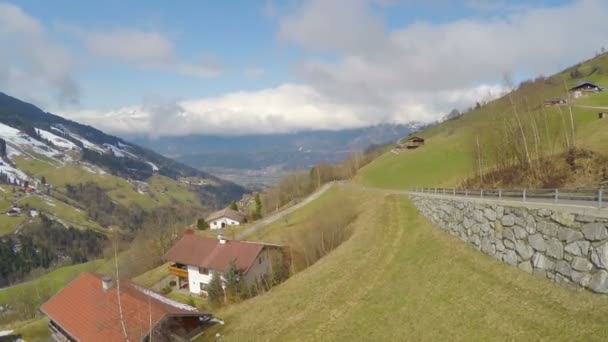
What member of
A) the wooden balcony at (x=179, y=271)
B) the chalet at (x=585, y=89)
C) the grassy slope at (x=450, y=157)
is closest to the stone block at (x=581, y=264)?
the grassy slope at (x=450, y=157)

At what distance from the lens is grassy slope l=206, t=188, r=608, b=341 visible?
1700 centimetres

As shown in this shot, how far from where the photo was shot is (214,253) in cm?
6825

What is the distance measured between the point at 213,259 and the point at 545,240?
178 ft

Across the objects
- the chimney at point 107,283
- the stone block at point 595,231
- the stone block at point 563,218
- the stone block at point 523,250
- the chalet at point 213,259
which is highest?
the stone block at point 563,218

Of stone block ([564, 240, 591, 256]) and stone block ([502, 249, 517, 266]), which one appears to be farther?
stone block ([502, 249, 517, 266])

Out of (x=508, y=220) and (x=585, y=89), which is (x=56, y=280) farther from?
(x=585, y=89)

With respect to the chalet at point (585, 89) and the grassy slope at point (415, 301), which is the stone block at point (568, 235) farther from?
the chalet at point (585, 89)

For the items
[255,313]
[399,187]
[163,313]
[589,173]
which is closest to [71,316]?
[163,313]

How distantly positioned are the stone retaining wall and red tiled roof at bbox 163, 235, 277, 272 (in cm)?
3906

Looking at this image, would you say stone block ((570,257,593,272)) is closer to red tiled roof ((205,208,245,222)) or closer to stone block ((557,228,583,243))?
stone block ((557,228,583,243))

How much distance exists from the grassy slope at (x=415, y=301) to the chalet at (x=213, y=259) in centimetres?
2110

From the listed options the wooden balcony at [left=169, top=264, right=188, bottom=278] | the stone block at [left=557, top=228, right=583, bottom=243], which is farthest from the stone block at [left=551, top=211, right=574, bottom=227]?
the wooden balcony at [left=169, top=264, right=188, bottom=278]

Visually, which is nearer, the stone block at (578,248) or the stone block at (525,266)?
the stone block at (578,248)

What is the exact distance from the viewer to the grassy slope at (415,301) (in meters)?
17.0
